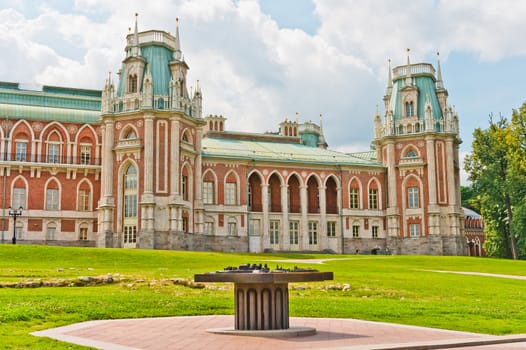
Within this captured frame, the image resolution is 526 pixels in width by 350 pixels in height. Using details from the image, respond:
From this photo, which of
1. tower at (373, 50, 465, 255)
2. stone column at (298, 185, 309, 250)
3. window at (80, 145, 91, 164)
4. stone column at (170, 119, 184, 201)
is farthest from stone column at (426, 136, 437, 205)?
window at (80, 145, 91, 164)

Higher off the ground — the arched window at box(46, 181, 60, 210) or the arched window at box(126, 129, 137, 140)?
the arched window at box(126, 129, 137, 140)

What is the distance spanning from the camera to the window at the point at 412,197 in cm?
6794

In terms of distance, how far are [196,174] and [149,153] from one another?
20.2ft

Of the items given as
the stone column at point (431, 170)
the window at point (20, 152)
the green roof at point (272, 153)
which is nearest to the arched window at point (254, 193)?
the green roof at point (272, 153)

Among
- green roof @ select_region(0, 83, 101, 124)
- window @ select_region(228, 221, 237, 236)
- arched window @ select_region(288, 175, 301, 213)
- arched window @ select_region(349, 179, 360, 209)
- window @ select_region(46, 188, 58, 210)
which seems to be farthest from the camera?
arched window @ select_region(349, 179, 360, 209)

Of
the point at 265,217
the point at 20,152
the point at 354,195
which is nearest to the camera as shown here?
the point at 20,152

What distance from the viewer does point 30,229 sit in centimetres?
5978

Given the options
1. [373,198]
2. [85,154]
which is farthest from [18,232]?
[373,198]

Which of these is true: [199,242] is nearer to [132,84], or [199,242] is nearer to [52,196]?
[52,196]

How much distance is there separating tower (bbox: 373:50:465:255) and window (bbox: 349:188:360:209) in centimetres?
327

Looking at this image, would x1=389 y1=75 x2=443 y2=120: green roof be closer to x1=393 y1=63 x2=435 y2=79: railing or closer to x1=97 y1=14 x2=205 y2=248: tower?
x1=393 y1=63 x2=435 y2=79: railing

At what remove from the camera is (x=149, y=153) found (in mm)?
56375

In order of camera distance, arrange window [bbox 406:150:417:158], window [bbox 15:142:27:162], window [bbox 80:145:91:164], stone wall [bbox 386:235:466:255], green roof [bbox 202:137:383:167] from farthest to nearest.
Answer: window [bbox 406:150:417:158], green roof [bbox 202:137:383:167], stone wall [bbox 386:235:466:255], window [bbox 80:145:91:164], window [bbox 15:142:27:162]

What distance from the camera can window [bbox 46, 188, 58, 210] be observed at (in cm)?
6091
